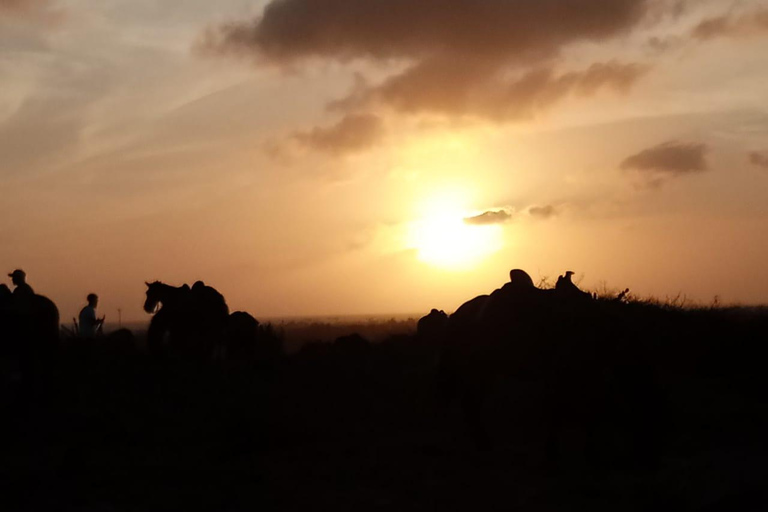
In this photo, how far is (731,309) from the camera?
26.9m

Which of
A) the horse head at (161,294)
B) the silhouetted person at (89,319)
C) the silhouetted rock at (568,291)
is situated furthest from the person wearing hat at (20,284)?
the silhouetted rock at (568,291)

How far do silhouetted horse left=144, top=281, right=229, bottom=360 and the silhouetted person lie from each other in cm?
158

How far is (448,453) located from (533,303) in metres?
2.36

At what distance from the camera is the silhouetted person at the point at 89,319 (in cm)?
2012

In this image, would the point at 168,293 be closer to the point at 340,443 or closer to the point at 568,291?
the point at 340,443

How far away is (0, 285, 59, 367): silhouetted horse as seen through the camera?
599 inches

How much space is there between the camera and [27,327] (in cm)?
1527

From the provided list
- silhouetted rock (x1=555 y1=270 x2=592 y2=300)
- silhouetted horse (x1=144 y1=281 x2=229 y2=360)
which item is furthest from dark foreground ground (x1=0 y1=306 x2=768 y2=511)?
silhouetted horse (x1=144 y1=281 x2=229 y2=360)

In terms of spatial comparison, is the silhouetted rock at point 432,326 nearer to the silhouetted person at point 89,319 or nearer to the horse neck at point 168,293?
the horse neck at point 168,293

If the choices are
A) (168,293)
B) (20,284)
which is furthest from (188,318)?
(20,284)

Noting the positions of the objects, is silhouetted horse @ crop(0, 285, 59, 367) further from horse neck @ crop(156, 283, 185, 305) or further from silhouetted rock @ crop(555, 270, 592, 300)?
silhouetted rock @ crop(555, 270, 592, 300)

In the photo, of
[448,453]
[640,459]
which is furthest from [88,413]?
[640,459]

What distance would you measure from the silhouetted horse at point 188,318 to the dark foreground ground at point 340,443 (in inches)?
95.2

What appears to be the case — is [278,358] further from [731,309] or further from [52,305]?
[731,309]
